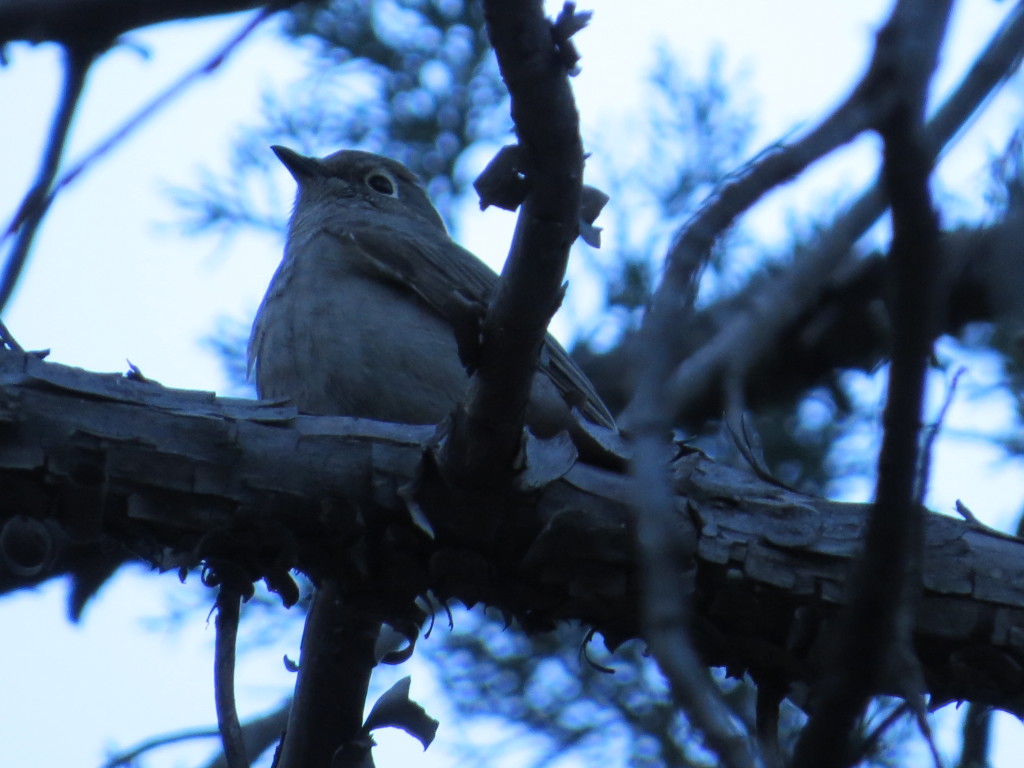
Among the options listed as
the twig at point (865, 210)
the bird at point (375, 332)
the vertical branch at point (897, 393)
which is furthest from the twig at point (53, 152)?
the bird at point (375, 332)

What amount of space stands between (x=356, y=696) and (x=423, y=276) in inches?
85.4

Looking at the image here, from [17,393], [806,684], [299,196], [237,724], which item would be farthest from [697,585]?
[299,196]

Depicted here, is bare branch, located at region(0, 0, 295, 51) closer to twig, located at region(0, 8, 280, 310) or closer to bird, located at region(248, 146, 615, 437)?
twig, located at region(0, 8, 280, 310)

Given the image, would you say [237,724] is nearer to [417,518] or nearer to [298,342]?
[417,518]

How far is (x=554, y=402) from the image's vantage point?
462cm

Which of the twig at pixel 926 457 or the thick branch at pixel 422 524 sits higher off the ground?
the thick branch at pixel 422 524

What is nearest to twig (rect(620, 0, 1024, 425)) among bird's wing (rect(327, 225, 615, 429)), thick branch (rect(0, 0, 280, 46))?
thick branch (rect(0, 0, 280, 46))

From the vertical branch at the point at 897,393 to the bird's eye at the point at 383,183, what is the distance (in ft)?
18.7

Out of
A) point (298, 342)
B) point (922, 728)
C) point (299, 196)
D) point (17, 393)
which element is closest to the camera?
point (922, 728)

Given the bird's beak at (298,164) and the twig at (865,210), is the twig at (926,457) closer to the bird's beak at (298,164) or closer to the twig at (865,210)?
the twig at (865,210)

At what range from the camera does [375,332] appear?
5324 millimetres

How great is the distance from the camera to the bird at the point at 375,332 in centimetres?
515

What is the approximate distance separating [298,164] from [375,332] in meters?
2.06

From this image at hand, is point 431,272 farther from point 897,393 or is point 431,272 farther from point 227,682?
point 897,393
